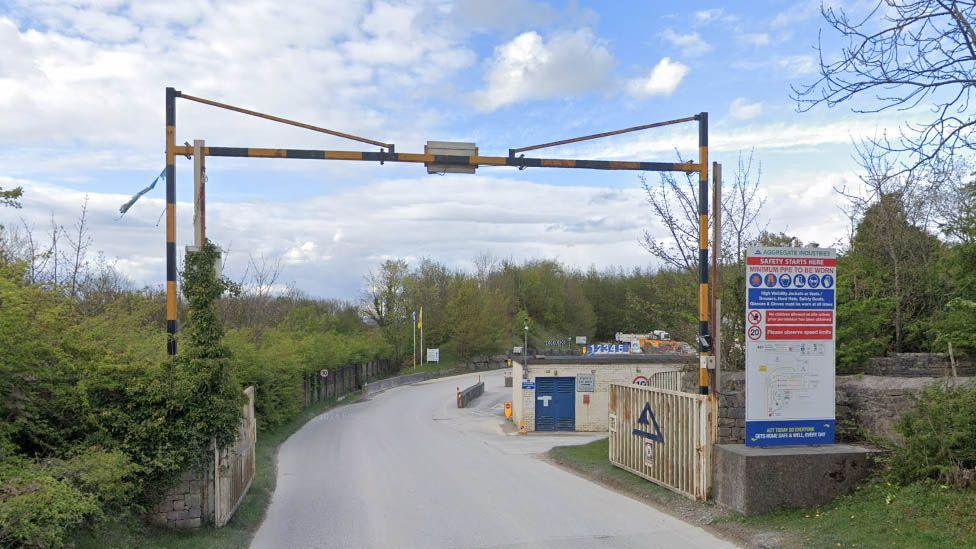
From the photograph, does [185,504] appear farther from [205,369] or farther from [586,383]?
[586,383]

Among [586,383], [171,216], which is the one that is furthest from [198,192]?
[586,383]

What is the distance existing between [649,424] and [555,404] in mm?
18374

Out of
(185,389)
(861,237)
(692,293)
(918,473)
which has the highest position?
(861,237)

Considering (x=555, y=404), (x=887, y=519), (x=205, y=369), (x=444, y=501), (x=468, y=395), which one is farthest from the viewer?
(x=468, y=395)

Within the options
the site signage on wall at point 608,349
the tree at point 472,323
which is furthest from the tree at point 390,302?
the site signage on wall at point 608,349

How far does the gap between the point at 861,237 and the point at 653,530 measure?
45.1 feet

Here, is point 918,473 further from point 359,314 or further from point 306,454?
point 359,314

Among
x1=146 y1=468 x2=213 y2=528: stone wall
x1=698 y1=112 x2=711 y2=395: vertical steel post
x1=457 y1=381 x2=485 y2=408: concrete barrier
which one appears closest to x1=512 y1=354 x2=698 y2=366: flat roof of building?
x1=457 y1=381 x2=485 y2=408: concrete barrier

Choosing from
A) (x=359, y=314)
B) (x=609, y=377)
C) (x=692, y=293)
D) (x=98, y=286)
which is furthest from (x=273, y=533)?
(x=359, y=314)

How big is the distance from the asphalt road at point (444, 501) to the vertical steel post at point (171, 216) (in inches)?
137

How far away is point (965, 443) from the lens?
369 inches

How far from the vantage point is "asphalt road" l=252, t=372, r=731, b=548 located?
35.7ft

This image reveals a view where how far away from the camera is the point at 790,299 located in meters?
11.9

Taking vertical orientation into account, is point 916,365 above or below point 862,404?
above
